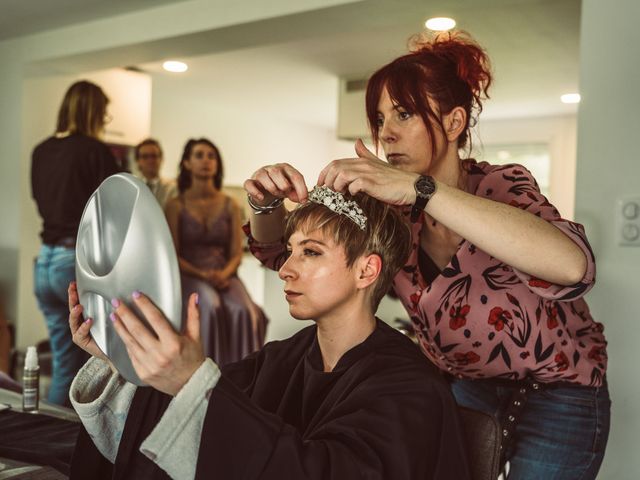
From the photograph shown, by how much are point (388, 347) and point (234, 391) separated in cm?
45

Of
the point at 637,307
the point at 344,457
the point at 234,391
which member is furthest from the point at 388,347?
the point at 637,307

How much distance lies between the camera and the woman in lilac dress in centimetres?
351

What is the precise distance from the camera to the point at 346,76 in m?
5.34

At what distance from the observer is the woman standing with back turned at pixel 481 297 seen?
1243mm

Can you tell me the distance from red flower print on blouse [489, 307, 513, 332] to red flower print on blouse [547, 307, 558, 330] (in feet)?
0.25

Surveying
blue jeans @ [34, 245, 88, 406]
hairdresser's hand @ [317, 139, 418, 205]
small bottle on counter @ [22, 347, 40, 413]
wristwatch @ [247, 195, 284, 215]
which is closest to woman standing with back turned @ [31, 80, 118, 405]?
blue jeans @ [34, 245, 88, 406]

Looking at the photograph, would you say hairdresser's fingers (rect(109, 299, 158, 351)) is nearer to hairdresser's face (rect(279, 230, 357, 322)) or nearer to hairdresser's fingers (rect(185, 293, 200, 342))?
hairdresser's fingers (rect(185, 293, 200, 342))

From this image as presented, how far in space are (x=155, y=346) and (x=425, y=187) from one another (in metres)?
0.53

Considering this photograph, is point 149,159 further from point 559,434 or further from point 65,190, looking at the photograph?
point 559,434

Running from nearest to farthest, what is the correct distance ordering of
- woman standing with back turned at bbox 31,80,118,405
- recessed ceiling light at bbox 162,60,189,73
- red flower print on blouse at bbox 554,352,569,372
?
red flower print on blouse at bbox 554,352,569,372, woman standing with back turned at bbox 31,80,118,405, recessed ceiling light at bbox 162,60,189,73

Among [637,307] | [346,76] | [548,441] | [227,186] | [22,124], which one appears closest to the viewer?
[548,441]

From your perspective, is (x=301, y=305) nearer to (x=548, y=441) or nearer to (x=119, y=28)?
(x=548, y=441)

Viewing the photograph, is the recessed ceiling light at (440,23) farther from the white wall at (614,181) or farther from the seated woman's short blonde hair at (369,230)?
the seated woman's short blonde hair at (369,230)

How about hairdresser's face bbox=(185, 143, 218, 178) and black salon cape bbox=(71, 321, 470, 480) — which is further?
hairdresser's face bbox=(185, 143, 218, 178)
